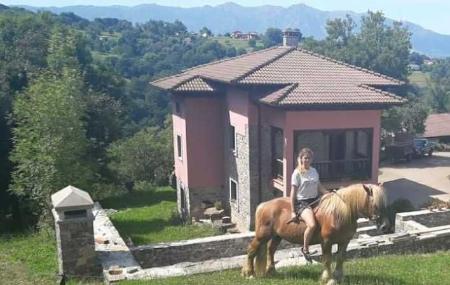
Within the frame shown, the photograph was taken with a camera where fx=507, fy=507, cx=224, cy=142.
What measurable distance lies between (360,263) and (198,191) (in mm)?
14363

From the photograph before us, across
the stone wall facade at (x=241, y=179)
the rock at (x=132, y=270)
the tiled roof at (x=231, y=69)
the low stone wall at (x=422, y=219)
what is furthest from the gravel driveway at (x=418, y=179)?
the rock at (x=132, y=270)

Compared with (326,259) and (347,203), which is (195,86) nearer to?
(326,259)

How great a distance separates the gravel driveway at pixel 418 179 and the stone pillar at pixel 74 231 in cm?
1580

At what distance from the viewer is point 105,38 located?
12762 centimetres

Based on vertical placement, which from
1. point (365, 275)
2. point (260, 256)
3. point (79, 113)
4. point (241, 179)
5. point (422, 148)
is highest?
point (79, 113)

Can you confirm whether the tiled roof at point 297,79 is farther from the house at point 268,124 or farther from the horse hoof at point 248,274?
the horse hoof at point 248,274

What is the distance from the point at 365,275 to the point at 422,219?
916 cm

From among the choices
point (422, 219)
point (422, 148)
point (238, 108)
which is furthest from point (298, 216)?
point (422, 148)

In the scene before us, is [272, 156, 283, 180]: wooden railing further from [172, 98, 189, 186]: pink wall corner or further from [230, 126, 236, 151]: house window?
[172, 98, 189, 186]: pink wall corner

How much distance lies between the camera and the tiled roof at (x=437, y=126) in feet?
173

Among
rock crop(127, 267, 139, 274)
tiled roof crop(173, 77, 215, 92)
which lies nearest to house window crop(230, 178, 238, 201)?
tiled roof crop(173, 77, 215, 92)

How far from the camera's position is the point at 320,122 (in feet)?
68.3

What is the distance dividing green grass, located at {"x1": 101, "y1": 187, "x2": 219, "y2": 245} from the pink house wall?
5531mm

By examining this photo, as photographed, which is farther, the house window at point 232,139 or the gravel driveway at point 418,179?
the gravel driveway at point 418,179
